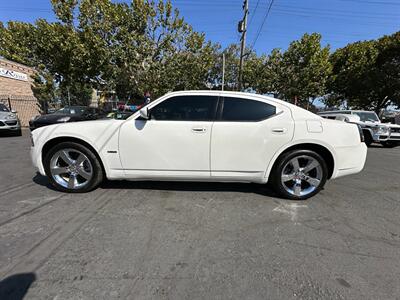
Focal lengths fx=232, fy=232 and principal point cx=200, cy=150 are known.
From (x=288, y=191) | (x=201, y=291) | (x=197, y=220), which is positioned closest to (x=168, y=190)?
(x=197, y=220)

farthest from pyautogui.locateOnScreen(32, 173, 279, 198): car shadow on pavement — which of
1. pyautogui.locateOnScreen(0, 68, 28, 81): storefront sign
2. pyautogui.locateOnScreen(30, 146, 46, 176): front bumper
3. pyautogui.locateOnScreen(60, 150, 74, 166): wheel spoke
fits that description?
pyautogui.locateOnScreen(0, 68, 28, 81): storefront sign

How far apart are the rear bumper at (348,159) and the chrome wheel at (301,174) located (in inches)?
11.3

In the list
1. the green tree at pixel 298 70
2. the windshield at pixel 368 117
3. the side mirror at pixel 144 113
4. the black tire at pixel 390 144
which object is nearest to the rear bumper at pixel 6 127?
the side mirror at pixel 144 113

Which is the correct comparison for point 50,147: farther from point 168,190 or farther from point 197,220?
point 197,220

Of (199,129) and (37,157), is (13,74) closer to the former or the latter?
(37,157)

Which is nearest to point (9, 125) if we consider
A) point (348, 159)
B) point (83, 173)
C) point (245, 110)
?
point (83, 173)

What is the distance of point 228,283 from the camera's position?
1.88 metres

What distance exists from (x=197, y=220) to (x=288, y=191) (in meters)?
1.54

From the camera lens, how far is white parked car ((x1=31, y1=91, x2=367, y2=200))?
3322 millimetres

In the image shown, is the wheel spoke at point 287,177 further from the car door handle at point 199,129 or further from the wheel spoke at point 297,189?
the car door handle at point 199,129

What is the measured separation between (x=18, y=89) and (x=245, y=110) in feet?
68.7

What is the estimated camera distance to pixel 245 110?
11.1 feet

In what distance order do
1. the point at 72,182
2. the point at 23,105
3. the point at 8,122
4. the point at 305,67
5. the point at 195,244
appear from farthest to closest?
the point at 305,67, the point at 23,105, the point at 8,122, the point at 72,182, the point at 195,244

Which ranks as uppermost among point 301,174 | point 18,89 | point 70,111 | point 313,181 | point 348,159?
point 18,89
